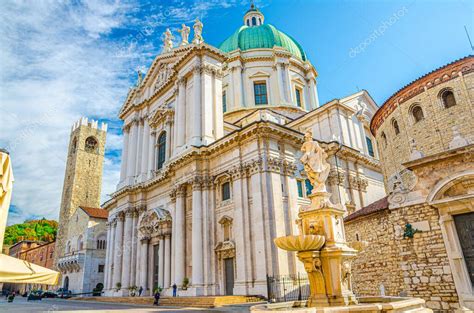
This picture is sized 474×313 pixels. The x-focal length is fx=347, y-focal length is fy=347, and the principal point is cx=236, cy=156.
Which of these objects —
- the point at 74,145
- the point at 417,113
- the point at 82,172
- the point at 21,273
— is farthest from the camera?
the point at 74,145

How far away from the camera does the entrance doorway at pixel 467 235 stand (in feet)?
37.3

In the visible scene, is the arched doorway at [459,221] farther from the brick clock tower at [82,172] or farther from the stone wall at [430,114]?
the brick clock tower at [82,172]

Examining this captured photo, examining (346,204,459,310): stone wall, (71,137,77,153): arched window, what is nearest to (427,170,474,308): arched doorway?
(346,204,459,310): stone wall

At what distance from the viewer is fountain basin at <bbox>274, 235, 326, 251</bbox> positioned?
761cm

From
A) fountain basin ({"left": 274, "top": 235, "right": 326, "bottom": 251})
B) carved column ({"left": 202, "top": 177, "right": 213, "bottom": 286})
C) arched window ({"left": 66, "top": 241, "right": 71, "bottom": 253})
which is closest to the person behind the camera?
fountain basin ({"left": 274, "top": 235, "right": 326, "bottom": 251})

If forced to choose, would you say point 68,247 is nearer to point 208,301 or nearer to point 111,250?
point 111,250

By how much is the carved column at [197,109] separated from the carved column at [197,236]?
9.76 ft

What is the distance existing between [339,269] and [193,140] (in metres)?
16.9

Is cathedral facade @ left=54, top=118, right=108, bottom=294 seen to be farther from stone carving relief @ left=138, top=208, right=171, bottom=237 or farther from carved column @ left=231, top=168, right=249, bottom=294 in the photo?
carved column @ left=231, top=168, right=249, bottom=294

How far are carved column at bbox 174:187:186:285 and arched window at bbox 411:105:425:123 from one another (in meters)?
14.5

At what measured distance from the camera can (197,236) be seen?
2097cm

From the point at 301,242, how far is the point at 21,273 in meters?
5.27

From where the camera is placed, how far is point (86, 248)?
4062 cm

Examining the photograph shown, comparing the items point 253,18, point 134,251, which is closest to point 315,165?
point 134,251
